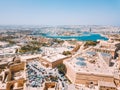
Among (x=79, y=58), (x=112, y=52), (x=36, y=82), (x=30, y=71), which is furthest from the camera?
(x=112, y=52)

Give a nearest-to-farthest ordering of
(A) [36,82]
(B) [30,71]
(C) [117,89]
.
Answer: (C) [117,89] < (A) [36,82] < (B) [30,71]

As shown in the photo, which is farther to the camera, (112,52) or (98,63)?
(112,52)

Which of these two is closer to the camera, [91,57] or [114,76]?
[114,76]

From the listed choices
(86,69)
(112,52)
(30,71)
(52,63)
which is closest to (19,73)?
(30,71)

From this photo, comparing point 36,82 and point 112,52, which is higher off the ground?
point 112,52

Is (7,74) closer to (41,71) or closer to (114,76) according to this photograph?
(41,71)

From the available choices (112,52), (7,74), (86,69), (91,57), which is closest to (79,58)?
(91,57)

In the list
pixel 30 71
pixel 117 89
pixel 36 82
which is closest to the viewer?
pixel 117 89

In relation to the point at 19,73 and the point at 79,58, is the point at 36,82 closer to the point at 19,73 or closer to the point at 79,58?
the point at 19,73

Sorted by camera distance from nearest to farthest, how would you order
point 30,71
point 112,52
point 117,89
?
point 117,89, point 30,71, point 112,52
